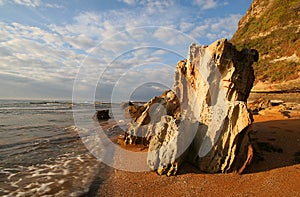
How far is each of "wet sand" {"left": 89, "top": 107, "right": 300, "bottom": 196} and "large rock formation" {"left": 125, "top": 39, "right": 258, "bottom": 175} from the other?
425mm

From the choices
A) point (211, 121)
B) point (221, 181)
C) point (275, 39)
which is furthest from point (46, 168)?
point (275, 39)

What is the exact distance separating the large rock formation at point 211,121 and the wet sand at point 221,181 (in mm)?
425

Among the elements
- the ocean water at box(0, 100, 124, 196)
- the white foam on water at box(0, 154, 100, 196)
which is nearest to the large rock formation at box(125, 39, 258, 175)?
the white foam on water at box(0, 154, 100, 196)

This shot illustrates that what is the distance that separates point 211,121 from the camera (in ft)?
25.0

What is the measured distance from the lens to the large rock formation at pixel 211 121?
22.8 feet

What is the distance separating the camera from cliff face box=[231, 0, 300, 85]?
25.8m

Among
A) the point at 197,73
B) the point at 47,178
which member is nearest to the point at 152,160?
the point at 47,178

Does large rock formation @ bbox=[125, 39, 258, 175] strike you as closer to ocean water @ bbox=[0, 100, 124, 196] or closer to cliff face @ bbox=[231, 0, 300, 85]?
ocean water @ bbox=[0, 100, 124, 196]

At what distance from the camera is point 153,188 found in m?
6.35

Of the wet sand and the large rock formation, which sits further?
the large rock formation

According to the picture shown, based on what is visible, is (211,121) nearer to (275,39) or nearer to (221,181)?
(221,181)

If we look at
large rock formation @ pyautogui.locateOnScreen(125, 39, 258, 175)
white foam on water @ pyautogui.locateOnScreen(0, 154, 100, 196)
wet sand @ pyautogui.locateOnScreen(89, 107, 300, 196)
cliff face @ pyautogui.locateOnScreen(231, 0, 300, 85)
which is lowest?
white foam on water @ pyautogui.locateOnScreen(0, 154, 100, 196)

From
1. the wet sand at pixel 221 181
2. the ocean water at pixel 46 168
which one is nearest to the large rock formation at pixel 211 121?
the wet sand at pixel 221 181

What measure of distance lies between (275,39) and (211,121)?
31.3 metres
